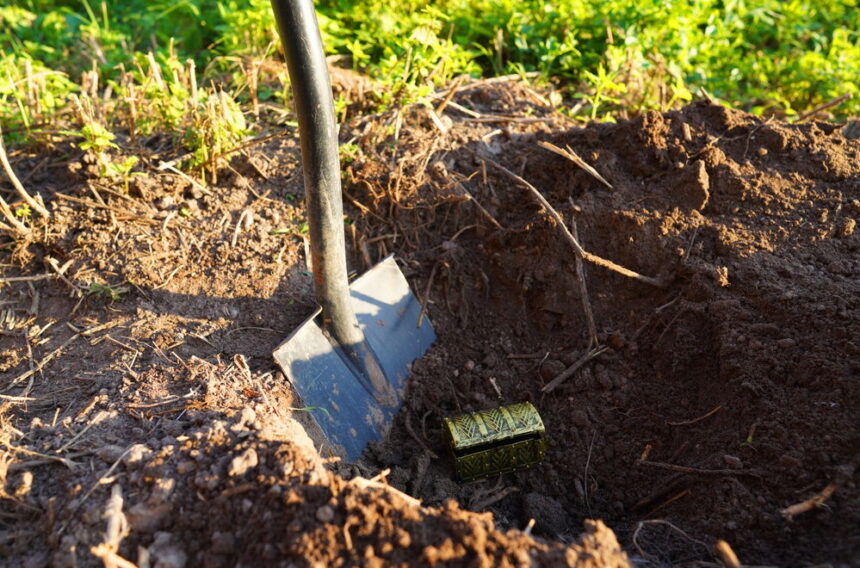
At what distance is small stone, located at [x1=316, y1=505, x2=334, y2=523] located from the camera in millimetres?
1629

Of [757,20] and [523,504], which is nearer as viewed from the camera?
[523,504]

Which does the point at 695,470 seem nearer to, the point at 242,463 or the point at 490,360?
the point at 490,360

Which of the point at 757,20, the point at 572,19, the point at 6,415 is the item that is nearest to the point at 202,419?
the point at 6,415

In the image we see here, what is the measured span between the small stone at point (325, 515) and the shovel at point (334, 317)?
2.34ft

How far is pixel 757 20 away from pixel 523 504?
4.05 meters

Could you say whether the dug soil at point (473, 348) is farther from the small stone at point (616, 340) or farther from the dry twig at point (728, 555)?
the dry twig at point (728, 555)

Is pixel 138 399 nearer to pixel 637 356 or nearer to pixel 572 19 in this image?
pixel 637 356

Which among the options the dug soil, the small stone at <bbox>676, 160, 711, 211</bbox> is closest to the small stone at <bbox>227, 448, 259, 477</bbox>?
the dug soil

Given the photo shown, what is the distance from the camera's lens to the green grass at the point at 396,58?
10.3ft

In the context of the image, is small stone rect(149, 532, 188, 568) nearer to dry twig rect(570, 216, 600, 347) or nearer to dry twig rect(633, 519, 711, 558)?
dry twig rect(633, 519, 711, 558)

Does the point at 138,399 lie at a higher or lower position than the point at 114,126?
lower

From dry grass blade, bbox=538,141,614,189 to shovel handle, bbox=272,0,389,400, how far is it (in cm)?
114

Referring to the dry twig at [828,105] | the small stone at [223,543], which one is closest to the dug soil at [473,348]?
the small stone at [223,543]

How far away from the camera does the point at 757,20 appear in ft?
15.2
